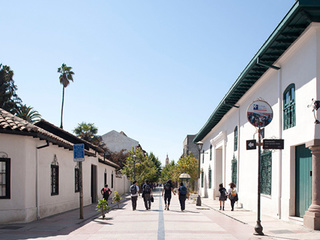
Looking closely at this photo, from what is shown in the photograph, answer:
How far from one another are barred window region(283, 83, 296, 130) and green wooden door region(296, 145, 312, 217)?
1024 mm

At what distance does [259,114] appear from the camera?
451 inches

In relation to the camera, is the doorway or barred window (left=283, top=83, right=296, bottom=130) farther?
the doorway

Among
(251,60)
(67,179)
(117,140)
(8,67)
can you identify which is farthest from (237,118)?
(117,140)

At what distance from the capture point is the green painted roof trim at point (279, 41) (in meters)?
10.8

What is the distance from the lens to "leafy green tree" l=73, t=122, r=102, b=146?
50.3m

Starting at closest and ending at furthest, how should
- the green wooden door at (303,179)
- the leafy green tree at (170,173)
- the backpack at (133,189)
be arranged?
the green wooden door at (303,179) → the backpack at (133,189) → the leafy green tree at (170,173)

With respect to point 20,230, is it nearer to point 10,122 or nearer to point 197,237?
point 10,122

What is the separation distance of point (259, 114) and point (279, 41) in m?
3.34

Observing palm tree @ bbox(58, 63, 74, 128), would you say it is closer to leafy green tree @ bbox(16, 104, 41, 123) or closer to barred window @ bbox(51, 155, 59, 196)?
leafy green tree @ bbox(16, 104, 41, 123)

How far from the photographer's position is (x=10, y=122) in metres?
13.7

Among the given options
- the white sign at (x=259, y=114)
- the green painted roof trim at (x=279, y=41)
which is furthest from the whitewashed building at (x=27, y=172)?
the green painted roof trim at (x=279, y=41)

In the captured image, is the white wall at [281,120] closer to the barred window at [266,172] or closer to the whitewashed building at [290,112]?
the whitewashed building at [290,112]

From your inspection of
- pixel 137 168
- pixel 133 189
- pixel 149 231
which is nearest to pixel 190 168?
pixel 137 168

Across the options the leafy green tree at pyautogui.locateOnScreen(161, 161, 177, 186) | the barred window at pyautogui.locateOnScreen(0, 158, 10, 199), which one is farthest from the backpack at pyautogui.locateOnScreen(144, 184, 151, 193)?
the leafy green tree at pyautogui.locateOnScreen(161, 161, 177, 186)
